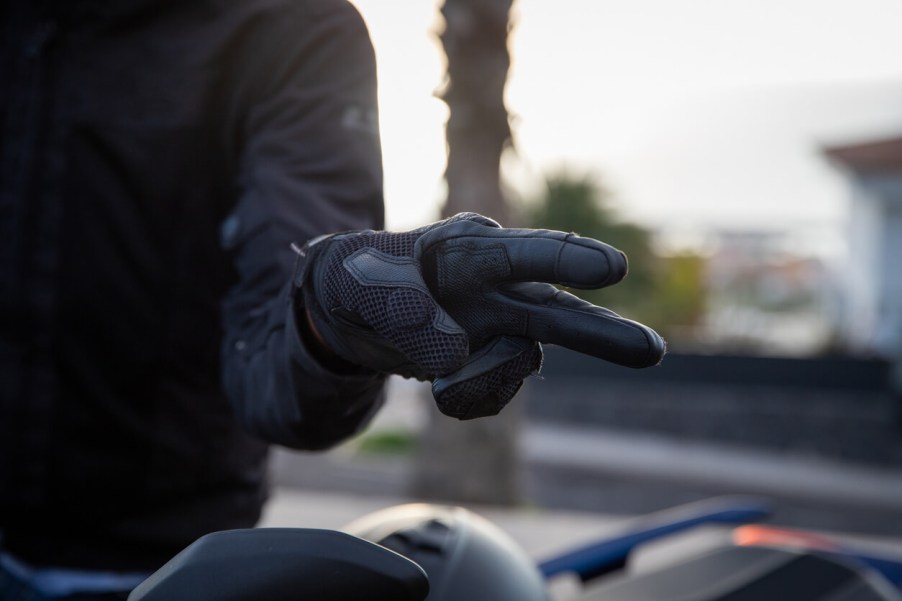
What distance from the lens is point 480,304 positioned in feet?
2.69

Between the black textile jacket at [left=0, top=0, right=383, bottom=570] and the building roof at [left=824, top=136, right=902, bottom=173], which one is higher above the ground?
the black textile jacket at [left=0, top=0, right=383, bottom=570]

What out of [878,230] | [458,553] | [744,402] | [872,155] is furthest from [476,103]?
[872,155]

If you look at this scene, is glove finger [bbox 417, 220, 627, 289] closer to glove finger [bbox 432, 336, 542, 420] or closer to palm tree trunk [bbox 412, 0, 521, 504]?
glove finger [bbox 432, 336, 542, 420]

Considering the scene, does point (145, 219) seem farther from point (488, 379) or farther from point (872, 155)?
point (872, 155)

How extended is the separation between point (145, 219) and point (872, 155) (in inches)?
618

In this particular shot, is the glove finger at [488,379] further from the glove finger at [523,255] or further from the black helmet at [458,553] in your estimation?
the black helmet at [458,553]

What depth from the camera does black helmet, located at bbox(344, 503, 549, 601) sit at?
101 cm

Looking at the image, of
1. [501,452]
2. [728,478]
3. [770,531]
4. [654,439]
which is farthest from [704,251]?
[770,531]

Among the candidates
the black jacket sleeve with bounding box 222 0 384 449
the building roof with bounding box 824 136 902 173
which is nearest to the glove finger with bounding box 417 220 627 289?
the black jacket sleeve with bounding box 222 0 384 449

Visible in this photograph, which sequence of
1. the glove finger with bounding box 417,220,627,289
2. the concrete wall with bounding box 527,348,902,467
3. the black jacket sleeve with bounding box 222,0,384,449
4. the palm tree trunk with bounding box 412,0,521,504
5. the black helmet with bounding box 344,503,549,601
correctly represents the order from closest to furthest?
the glove finger with bounding box 417,220,627,289
the black helmet with bounding box 344,503,549,601
the black jacket sleeve with bounding box 222,0,384,449
the palm tree trunk with bounding box 412,0,521,504
the concrete wall with bounding box 527,348,902,467

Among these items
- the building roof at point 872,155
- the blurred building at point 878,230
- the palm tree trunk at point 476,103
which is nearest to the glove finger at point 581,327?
the palm tree trunk at point 476,103

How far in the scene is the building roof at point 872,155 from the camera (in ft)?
47.5

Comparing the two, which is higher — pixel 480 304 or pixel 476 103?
pixel 480 304

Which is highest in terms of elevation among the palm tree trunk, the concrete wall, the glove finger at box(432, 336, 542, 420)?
the glove finger at box(432, 336, 542, 420)
